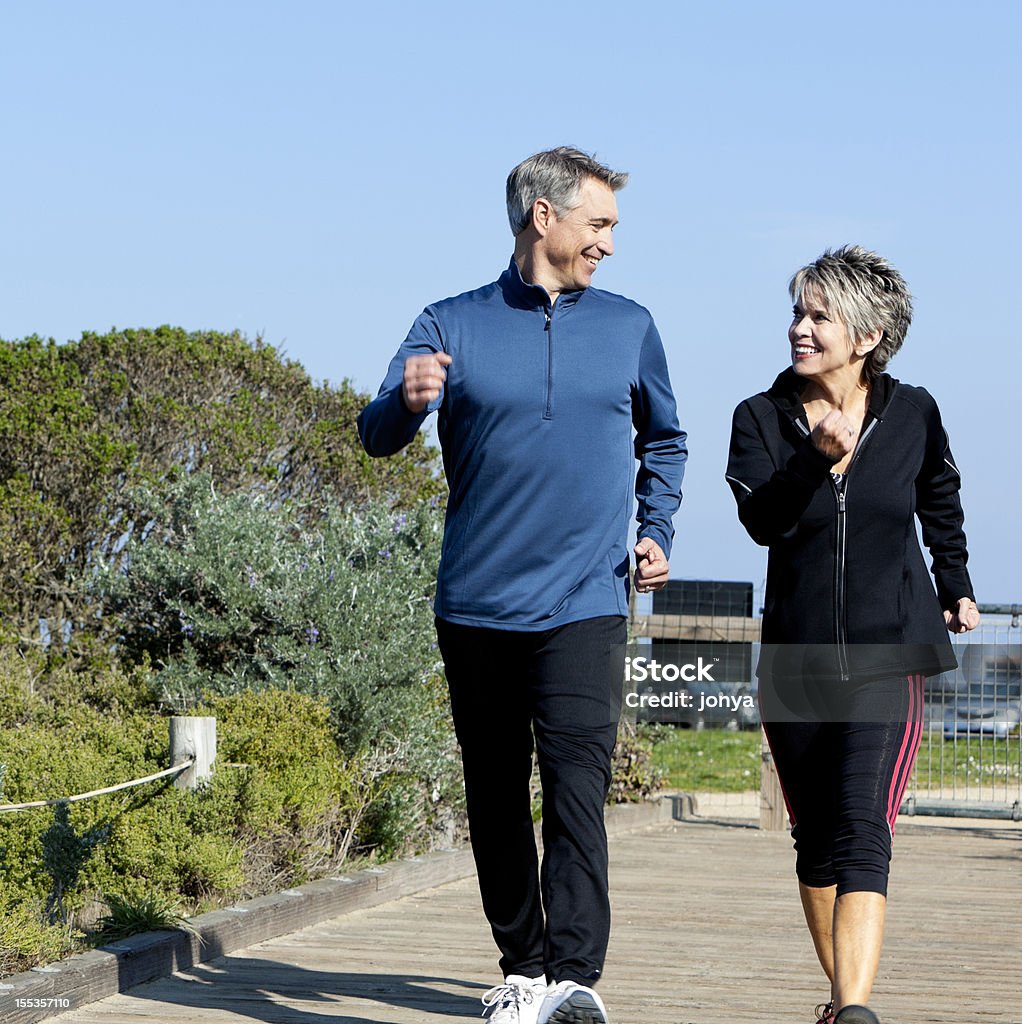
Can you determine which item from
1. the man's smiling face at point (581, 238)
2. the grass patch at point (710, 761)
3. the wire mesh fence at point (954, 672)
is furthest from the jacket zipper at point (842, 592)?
the grass patch at point (710, 761)

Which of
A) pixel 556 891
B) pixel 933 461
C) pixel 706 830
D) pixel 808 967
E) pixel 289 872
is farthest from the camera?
pixel 706 830

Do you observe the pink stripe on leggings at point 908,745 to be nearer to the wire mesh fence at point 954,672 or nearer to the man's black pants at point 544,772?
the man's black pants at point 544,772

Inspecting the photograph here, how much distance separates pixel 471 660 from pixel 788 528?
825 millimetres

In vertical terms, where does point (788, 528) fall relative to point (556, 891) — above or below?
above

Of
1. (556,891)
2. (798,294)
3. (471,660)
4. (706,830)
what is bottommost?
(706,830)

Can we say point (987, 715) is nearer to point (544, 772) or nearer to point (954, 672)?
point (954, 672)

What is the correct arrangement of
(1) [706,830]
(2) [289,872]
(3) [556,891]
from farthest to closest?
(1) [706,830], (2) [289,872], (3) [556,891]

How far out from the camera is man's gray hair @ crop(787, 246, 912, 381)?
4.00 metres

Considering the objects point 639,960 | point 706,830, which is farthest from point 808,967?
point 706,830

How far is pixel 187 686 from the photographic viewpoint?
8.28 metres

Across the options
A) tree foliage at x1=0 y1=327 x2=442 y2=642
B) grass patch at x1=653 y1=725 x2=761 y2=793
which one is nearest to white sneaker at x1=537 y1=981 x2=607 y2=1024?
tree foliage at x1=0 y1=327 x2=442 y2=642

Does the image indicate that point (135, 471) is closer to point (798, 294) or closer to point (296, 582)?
point (296, 582)

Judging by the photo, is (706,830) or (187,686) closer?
(187,686)

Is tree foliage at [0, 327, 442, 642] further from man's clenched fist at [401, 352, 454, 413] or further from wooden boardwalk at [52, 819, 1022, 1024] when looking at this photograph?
man's clenched fist at [401, 352, 454, 413]
